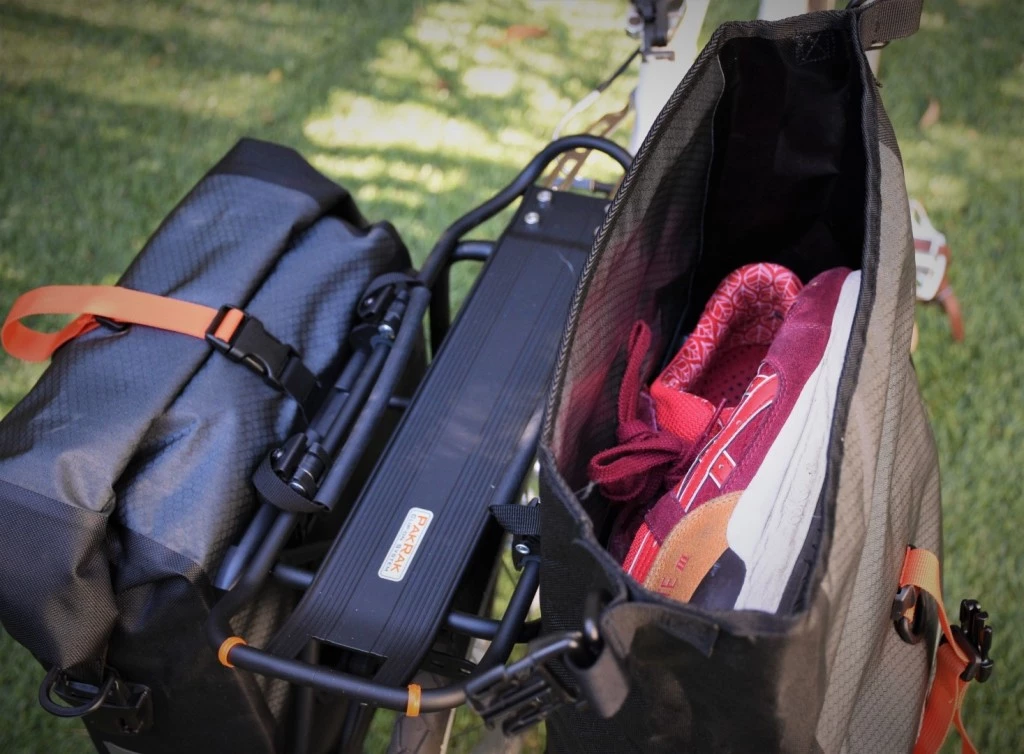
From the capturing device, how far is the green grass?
2018mm

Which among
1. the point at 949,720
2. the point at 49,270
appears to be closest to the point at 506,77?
the point at 49,270

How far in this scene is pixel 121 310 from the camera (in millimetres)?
1059

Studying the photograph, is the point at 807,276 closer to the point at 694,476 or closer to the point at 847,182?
the point at 847,182

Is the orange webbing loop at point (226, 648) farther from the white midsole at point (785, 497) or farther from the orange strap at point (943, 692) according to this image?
the orange strap at point (943, 692)

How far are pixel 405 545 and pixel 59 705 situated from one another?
379 millimetres

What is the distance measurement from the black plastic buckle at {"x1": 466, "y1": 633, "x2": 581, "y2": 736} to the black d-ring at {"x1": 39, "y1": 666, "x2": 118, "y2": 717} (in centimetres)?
47

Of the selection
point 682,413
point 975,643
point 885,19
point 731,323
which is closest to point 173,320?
point 682,413

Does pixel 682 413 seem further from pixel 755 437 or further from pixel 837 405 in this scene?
pixel 837 405

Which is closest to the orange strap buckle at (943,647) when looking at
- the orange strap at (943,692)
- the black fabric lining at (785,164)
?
the orange strap at (943,692)

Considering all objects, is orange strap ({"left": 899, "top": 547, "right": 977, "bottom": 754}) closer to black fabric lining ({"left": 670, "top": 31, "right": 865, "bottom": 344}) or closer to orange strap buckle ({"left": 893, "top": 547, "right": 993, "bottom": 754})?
orange strap buckle ({"left": 893, "top": 547, "right": 993, "bottom": 754})

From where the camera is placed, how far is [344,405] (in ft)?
3.72

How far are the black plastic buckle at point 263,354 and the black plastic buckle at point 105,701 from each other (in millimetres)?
359

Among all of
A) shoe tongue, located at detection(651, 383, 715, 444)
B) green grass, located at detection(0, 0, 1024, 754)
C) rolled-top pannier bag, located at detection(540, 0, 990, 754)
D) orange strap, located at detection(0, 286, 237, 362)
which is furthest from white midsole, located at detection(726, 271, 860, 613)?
green grass, located at detection(0, 0, 1024, 754)

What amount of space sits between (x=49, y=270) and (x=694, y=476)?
5.89ft
